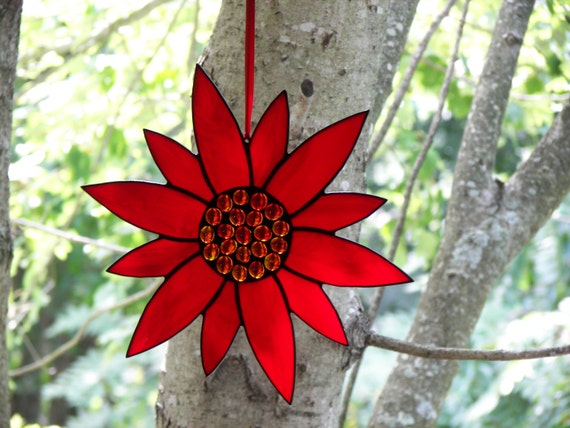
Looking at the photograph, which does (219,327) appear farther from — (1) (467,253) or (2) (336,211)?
(1) (467,253)

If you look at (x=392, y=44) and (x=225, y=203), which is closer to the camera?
(x=225, y=203)

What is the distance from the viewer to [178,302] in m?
0.70

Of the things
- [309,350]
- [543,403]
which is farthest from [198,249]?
[543,403]

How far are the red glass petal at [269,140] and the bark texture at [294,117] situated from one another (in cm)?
5

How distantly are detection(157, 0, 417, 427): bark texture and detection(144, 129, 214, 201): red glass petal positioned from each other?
0.25 feet

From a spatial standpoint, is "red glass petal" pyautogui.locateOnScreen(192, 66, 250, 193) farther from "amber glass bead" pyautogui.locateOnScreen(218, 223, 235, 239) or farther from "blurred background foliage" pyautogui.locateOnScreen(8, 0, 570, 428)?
"blurred background foliage" pyautogui.locateOnScreen(8, 0, 570, 428)

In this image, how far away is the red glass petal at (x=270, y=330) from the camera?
0.68 meters

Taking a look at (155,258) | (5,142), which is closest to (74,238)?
(5,142)

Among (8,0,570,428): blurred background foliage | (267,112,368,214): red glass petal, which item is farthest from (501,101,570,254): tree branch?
(267,112,368,214): red glass petal

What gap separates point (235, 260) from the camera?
0.69 m

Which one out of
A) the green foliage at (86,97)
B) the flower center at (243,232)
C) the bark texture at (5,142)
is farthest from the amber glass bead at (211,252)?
the green foliage at (86,97)

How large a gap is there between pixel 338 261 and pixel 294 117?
0.51 ft

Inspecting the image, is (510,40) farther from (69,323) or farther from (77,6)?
(69,323)

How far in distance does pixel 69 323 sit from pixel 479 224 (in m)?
3.70
